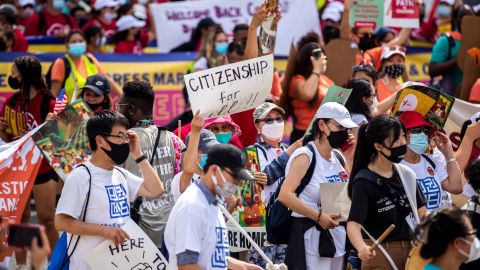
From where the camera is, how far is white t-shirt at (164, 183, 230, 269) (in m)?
6.35

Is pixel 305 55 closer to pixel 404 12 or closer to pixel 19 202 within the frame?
pixel 404 12

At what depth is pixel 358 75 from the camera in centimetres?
1112

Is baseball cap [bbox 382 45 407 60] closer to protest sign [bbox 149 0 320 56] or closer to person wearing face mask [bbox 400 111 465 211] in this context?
person wearing face mask [bbox 400 111 465 211]

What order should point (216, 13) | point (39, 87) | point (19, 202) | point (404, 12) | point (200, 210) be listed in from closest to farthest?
point (200, 210) → point (19, 202) → point (39, 87) → point (404, 12) → point (216, 13)

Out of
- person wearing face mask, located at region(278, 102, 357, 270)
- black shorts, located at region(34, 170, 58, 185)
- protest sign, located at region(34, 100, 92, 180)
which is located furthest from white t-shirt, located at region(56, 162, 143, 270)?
black shorts, located at region(34, 170, 58, 185)

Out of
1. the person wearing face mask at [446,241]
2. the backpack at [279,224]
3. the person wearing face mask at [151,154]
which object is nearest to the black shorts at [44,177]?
the person wearing face mask at [151,154]

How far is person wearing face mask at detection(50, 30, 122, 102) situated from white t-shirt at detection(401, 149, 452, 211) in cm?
443

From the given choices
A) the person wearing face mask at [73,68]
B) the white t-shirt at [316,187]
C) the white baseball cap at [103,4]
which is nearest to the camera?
the white t-shirt at [316,187]

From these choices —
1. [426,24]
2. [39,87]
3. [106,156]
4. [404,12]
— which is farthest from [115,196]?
[426,24]

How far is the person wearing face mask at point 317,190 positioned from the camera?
27.1 feet

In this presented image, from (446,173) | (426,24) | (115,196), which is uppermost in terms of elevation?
(115,196)

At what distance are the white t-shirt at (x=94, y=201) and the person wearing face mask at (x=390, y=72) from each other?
16.2 ft

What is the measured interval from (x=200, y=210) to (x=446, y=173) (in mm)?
3146

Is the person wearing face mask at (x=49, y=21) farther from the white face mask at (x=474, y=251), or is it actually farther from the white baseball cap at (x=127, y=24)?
the white face mask at (x=474, y=251)
